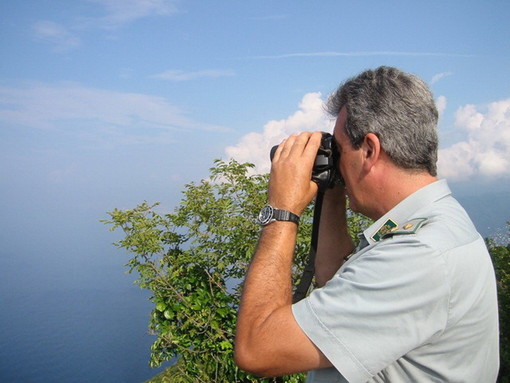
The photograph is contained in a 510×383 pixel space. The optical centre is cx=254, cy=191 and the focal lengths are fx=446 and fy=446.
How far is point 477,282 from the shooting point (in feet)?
3.89

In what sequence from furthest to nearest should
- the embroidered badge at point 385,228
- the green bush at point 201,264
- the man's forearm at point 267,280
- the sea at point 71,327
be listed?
the sea at point 71,327
the green bush at point 201,264
the embroidered badge at point 385,228
the man's forearm at point 267,280

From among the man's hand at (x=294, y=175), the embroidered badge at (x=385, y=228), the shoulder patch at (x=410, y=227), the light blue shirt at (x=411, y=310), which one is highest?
the man's hand at (x=294, y=175)

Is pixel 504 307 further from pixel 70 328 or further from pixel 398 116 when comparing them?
pixel 70 328

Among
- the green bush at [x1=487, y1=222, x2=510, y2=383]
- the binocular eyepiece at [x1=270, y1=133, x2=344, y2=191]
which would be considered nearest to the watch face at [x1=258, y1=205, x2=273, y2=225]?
the binocular eyepiece at [x1=270, y1=133, x2=344, y2=191]

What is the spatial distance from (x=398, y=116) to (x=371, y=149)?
0.13 meters

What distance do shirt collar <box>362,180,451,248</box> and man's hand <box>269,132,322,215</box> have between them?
0.26 m

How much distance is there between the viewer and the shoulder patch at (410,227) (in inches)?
47.3

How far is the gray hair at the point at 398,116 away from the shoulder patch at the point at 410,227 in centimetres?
20

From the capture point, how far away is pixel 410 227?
1233 mm

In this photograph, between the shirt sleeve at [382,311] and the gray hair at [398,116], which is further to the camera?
the gray hair at [398,116]

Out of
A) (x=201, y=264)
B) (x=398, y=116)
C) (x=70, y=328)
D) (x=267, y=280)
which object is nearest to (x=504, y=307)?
(x=201, y=264)

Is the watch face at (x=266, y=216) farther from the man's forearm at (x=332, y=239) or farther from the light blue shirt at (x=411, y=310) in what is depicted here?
the man's forearm at (x=332, y=239)

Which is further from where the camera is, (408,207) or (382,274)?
(408,207)

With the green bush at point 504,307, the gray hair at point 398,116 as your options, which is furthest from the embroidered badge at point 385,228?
the green bush at point 504,307
